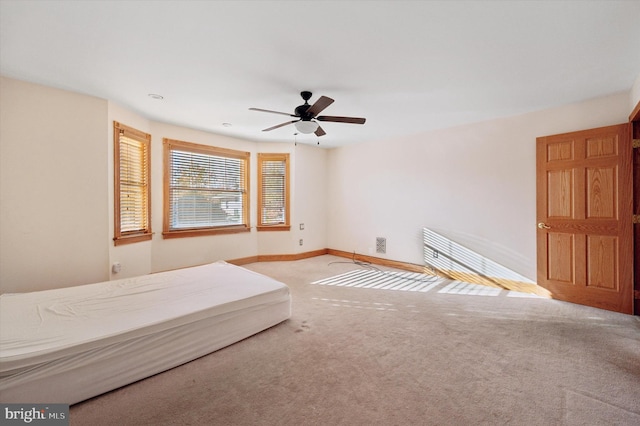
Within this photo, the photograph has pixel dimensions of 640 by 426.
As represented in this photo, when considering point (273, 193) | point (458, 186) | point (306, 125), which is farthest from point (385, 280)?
point (273, 193)

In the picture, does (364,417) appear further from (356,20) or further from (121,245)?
(121,245)

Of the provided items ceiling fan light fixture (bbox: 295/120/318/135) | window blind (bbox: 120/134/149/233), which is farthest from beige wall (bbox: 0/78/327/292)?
ceiling fan light fixture (bbox: 295/120/318/135)

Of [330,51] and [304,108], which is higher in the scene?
[330,51]

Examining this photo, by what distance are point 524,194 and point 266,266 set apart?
175 inches

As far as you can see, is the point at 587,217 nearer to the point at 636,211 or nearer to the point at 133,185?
the point at 636,211

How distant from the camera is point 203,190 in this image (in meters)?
4.92

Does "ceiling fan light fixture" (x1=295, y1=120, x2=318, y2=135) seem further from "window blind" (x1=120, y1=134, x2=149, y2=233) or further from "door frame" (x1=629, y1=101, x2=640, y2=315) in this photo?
"door frame" (x1=629, y1=101, x2=640, y2=315)

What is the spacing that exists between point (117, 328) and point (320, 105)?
253 centimetres

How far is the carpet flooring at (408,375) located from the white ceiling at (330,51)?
255 centimetres

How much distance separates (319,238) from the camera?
638 cm

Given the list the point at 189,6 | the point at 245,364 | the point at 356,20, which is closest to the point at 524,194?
the point at 356,20

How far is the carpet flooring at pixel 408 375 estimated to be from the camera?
1.60 metres

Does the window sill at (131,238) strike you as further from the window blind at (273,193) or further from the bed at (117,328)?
the window blind at (273,193)

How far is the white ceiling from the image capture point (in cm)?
182
